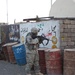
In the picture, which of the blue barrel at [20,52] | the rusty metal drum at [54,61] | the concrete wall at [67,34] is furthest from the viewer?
the blue barrel at [20,52]

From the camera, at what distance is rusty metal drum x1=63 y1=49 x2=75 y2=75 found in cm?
841

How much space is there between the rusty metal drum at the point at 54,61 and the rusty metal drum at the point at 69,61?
383 mm

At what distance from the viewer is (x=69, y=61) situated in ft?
27.9

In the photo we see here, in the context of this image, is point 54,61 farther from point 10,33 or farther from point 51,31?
point 10,33

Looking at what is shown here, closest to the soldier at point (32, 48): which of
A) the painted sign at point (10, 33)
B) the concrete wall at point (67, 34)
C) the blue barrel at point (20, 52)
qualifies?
the concrete wall at point (67, 34)

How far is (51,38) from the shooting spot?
11023mm

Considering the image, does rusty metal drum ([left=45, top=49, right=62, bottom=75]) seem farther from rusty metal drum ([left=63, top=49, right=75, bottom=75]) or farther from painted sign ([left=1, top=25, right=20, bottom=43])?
A: painted sign ([left=1, top=25, right=20, bottom=43])

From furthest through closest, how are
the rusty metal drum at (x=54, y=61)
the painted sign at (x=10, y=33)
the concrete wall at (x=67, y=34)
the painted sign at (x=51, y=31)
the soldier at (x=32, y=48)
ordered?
1. the painted sign at (x=10, y=33)
2. the painted sign at (x=51, y=31)
3. the concrete wall at (x=67, y=34)
4. the rusty metal drum at (x=54, y=61)
5. the soldier at (x=32, y=48)

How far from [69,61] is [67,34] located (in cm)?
215

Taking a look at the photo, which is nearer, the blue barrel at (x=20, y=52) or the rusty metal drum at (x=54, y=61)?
the rusty metal drum at (x=54, y=61)

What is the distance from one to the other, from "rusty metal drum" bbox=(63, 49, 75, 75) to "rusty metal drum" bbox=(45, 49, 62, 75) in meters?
0.38

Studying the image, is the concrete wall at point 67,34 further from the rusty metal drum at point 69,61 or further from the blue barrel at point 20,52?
the rusty metal drum at point 69,61

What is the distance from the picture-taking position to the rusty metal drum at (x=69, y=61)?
331 inches

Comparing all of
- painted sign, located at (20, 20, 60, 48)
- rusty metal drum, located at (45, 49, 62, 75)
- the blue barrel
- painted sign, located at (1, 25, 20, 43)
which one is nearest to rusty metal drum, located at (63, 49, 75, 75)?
rusty metal drum, located at (45, 49, 62, 75)
